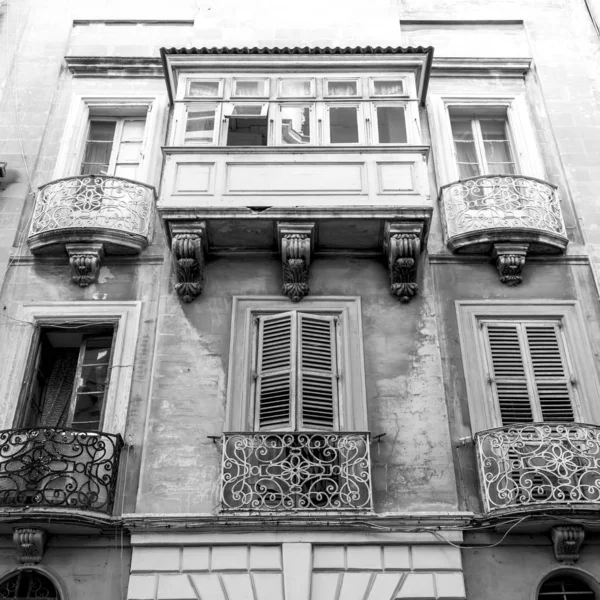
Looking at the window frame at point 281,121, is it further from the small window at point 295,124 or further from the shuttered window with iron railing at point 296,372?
the shuttered window with iron railing at point 296,372

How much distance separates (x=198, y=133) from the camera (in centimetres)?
1309

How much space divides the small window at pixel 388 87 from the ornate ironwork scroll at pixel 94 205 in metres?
3.99

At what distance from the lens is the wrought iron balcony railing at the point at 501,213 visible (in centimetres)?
1232

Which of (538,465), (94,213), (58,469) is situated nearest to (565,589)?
(538,465)

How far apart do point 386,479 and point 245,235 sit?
4.12 meters

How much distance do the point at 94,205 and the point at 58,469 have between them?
423 cm

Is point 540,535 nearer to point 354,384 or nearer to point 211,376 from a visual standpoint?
point 354,384

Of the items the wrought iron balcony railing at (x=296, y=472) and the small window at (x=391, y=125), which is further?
the small window at (x=391, y=125)

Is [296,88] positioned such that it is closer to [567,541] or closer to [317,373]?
[317,373]

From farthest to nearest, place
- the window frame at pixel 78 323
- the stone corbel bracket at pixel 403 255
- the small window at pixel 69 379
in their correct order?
the stone corbel bracket at pixel 403 255 → the small window at pixel 69 379 → the window frame at pixel 78 323

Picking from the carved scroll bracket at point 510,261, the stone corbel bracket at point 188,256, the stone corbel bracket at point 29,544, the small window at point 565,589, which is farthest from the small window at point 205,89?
the small window at point 565,589

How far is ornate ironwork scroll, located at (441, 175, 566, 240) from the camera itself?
12430 millimetres

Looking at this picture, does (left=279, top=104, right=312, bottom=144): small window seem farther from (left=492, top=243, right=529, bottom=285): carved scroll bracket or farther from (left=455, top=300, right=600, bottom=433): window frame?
(left=455, top=300, right=600, bottom=433): window frame

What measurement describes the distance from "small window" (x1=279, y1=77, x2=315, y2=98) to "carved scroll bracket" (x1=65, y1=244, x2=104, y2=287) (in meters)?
3.93
